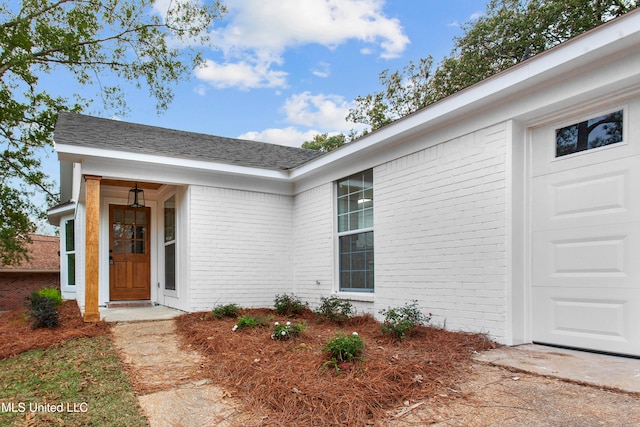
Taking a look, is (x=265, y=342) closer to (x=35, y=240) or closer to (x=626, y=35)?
(x=626, y=35)

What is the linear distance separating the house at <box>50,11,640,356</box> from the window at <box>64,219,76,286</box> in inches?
82.3

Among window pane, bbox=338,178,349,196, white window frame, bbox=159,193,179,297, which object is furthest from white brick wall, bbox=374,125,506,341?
white window frame, bbox=159,193,179,297

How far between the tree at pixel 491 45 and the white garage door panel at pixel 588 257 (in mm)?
9000

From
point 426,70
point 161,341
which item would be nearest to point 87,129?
point 161,341

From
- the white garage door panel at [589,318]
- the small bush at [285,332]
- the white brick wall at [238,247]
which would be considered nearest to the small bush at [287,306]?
the white brick wall at [238,247]

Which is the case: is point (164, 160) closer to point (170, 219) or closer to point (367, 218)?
point (170, 219)

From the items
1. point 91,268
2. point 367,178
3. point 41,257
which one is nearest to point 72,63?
point 41,257

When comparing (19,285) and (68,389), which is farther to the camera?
(19,285)

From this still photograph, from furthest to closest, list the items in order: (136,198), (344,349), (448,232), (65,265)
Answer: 1. (65,265)
2. (136,198)
3. (448,232)
4. (344,349)

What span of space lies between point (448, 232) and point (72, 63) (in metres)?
13.6

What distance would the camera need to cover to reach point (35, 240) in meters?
16.1

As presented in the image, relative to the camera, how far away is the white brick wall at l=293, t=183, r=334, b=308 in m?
7.11

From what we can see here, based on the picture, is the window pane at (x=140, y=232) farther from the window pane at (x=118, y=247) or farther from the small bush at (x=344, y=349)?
the small bush at (x=344, y=349)

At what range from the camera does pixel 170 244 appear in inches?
319
